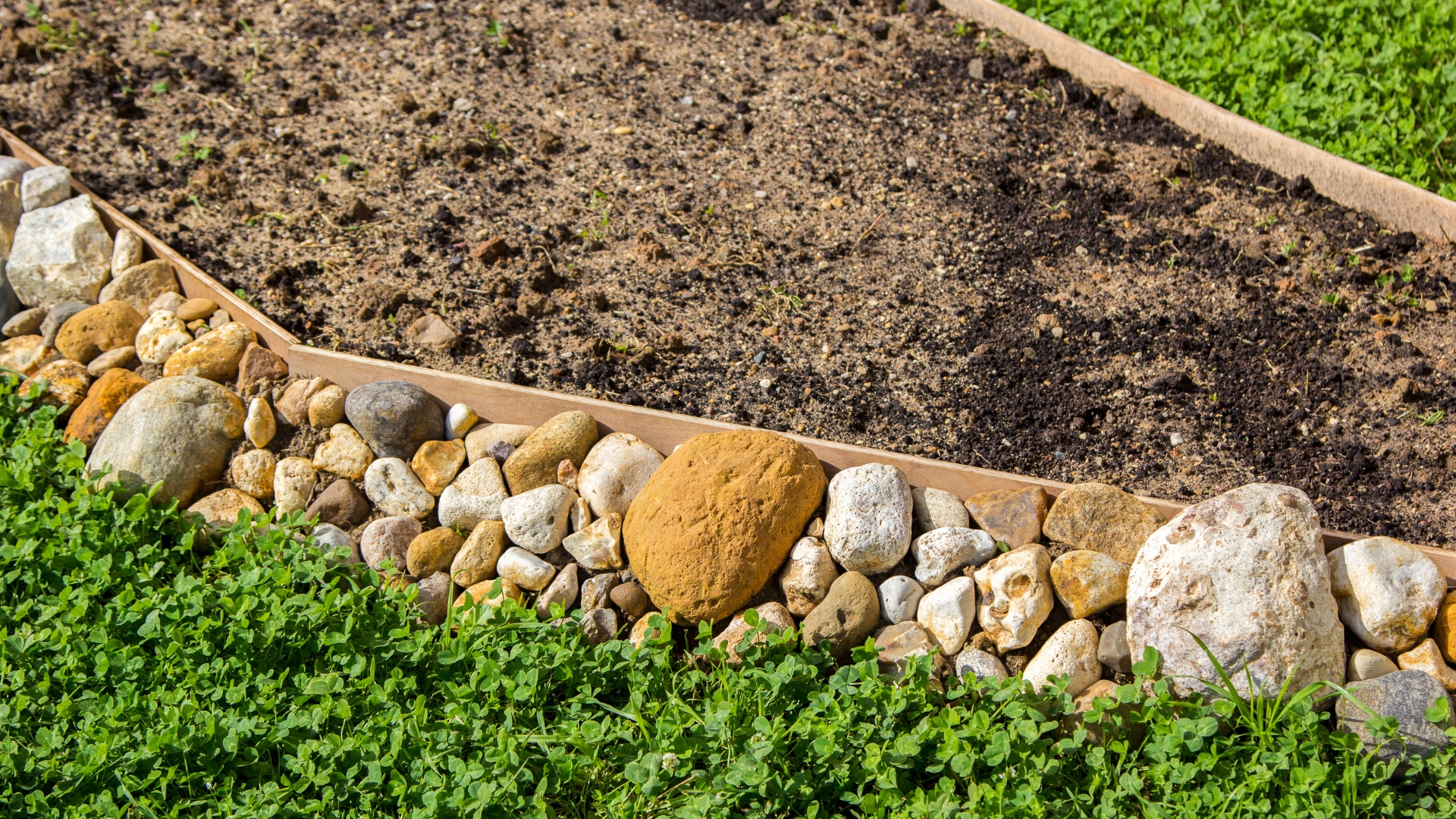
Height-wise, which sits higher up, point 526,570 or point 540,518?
point 540,518

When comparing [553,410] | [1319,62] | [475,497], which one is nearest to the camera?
[475,497]

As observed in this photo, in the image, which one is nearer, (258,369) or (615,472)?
A: (615,472)

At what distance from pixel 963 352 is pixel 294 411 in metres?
2.23

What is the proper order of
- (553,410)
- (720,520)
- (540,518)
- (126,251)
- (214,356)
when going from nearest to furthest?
1. (720,520)
2. (540,518)
3. (553,410)
4. (214,356)
5. (126,251)

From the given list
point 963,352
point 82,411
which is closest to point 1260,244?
point 963,352

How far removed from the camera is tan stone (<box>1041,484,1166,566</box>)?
2.52 meters

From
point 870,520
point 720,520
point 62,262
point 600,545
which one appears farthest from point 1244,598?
point 62,262

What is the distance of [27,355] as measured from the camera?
349 centimetres

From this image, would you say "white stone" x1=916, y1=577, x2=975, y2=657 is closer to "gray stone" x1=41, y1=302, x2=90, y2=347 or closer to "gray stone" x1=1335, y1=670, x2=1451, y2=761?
"gray stone" x1=1335, y1=670, x2=1451, y2=761

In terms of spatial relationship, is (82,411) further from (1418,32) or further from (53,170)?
(1418,32)

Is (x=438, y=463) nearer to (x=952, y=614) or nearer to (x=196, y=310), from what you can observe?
(x=196, y=310)

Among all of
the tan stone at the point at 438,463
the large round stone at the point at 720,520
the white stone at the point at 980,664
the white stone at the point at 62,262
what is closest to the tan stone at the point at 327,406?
the tan stone at the point at 438,463

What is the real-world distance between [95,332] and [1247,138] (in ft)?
14.3

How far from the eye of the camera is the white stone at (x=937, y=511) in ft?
8.67
